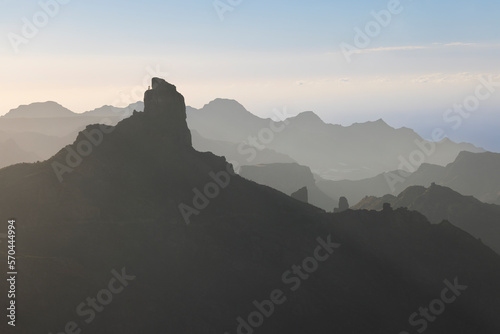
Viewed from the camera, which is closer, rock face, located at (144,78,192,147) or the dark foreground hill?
the dark foreground hill

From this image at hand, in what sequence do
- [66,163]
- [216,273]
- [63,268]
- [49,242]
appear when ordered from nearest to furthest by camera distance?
1. [63,268]
2. [49,242]
3. [216,273]
4. [66,163]

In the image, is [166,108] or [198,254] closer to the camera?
[198,254]

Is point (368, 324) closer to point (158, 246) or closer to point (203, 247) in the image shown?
point (203, 247)

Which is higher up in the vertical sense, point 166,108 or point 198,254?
point 166,108

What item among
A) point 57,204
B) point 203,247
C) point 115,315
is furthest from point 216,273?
point 57,204

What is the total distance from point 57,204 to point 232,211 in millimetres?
37822

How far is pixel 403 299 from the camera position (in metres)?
101

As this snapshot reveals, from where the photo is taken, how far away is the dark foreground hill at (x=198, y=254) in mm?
81562

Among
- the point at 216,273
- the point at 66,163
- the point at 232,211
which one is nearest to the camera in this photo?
the point at 216,273

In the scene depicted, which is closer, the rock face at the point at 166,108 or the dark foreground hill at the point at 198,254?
the dark foreground hill at the point at 198,254

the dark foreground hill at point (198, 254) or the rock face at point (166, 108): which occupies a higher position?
the rock face at point (166, 108)

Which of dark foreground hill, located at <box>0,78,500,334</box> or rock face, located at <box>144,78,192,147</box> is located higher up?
rock face, located at <box>144,78,192,147</box>

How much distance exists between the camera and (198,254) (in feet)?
317

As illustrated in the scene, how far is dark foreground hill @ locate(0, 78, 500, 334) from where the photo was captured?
8156 centimetres
